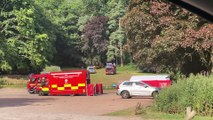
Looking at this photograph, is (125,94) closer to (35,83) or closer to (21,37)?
(35,83)

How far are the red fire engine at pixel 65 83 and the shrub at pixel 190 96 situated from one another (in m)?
22.5

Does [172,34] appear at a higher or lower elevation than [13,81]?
higher

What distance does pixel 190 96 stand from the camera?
21.5 meters

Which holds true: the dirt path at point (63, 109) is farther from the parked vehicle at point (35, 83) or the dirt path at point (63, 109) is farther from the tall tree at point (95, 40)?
the tall tree at point (95, 40)

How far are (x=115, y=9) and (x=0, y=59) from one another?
125 ft

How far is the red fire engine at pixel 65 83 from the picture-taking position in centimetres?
4541

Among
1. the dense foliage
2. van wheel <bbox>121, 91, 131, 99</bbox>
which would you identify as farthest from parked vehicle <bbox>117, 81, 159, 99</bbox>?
the dense foliage

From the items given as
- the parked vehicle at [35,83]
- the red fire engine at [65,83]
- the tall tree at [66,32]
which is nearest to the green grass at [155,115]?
the red fire engine at [65,83]

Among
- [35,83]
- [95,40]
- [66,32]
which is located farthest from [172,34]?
[66,32]

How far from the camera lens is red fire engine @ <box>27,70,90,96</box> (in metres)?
45.4

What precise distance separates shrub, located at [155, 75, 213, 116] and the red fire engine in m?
22.5

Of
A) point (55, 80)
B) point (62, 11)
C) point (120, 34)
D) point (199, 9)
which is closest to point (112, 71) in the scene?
point (120, 34)

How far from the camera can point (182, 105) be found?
2205 cm

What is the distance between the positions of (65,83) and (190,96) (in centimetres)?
2554
